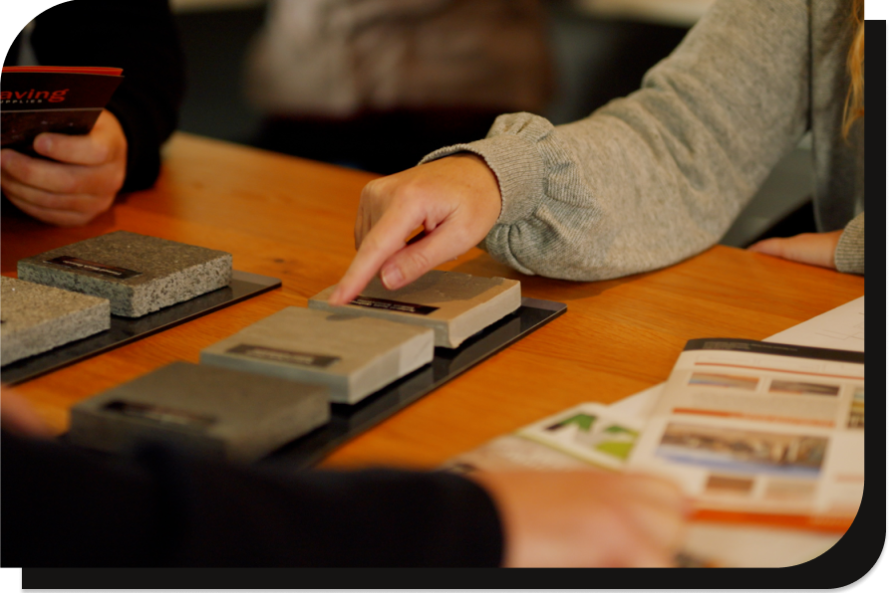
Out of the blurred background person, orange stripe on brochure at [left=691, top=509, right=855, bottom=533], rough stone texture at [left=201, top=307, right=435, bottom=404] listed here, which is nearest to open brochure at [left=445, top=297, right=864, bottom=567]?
orange stripe on brochure at [left=691, top=509, right=855, bottom=533]

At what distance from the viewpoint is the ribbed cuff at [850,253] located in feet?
3.21

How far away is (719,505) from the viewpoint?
19.4 inches

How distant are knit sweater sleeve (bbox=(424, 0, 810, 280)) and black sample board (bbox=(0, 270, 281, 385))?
0.78ft

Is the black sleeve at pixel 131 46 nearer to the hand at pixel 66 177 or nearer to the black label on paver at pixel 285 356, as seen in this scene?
the hand at pixel 66 177

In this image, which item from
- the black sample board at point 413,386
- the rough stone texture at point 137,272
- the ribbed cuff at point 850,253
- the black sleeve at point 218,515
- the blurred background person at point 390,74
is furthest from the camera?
the blurred background person at point 390,74

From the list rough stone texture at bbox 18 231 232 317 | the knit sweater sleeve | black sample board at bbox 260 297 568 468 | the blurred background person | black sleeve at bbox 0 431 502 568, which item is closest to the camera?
black sleeve at bbox 0 431 502 568

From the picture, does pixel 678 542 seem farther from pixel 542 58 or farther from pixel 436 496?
pixel 542 58

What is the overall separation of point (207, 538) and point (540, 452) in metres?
0.24

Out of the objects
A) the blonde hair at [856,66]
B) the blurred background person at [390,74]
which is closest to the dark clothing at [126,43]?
the blurred background person at [390,74]

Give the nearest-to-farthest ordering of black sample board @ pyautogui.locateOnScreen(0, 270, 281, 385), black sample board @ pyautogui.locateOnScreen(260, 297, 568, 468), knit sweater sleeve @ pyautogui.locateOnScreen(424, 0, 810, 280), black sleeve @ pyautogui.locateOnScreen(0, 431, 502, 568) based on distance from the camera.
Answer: black sleeve @ pyautogui.locateOnScreen(0, 431, 502, 568) → black sample board @ pyautogui.locateOnScreen(260, 297, 568, 468) → black sample board @ pyautogui.locateOnScreen(0, 270, 281, 385) → knit sweater sleeve @ pyautogui.locateOnScreen(424, 0, 810, 280)

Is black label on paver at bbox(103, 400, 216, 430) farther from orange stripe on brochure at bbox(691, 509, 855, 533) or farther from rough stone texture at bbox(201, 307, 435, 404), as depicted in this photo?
orange stripe on brochure at bbox(691, 509, 855, 533)

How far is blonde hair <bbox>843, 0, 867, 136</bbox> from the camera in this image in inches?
40.9

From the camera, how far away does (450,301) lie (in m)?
0.74

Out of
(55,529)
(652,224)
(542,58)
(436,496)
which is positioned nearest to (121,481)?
(55,529)
